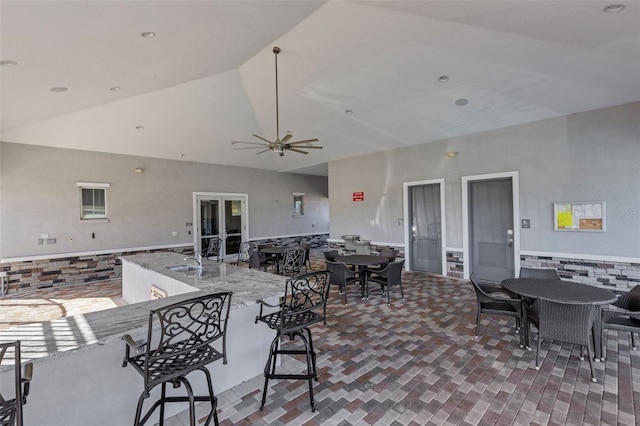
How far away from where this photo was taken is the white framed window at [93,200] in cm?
678

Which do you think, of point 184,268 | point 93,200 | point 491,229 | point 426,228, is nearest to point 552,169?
point 491,229

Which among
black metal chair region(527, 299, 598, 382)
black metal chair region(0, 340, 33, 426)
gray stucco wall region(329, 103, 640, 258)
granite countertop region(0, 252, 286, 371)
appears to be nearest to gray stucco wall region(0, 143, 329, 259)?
gray stucco wall region(329, 103, 640, 258)

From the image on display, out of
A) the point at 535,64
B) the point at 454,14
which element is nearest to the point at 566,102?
the point at 535,64

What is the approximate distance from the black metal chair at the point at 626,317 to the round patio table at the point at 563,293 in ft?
0.53

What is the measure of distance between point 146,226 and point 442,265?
7.08 m

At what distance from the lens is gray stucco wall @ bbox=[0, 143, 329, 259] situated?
6.05 metres

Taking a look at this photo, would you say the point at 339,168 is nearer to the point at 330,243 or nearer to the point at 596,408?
the point at 330,243

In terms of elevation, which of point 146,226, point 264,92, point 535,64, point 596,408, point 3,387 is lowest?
point 596,408

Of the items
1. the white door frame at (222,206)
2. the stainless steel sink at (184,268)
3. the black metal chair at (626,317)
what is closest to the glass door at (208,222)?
the white door frame at (222,206)

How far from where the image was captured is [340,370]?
9.45 feet

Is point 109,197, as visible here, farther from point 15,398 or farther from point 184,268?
point 15,398

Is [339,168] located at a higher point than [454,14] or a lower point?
lower

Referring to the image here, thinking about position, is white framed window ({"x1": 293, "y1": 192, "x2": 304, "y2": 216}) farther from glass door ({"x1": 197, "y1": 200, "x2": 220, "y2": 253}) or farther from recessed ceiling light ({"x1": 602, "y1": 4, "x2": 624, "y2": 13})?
recessed ceiling light ({"x1": 602, "y1": 4, "x2": 624, "y2": 13})

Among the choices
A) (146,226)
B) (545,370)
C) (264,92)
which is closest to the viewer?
(545,370)
